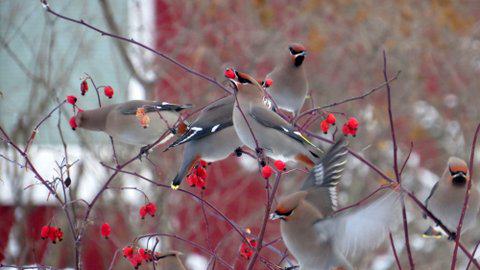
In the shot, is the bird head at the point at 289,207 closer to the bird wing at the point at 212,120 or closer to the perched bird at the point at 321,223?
the perched bird at the point at 321,223

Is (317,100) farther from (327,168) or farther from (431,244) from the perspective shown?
(327,168)

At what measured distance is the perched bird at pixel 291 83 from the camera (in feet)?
13.2

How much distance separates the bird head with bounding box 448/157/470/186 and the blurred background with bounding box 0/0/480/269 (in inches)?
116

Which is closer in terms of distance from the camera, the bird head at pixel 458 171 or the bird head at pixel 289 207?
the bird head at pixel 289 207

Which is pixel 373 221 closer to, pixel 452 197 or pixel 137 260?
pixel 137 260

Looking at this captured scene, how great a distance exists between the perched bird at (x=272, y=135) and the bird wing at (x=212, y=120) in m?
0.12

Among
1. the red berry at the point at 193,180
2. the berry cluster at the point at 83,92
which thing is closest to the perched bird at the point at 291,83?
the berry cluster at the point at 83,92

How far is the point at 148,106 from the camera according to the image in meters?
3.15

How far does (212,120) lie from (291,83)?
3.32ft

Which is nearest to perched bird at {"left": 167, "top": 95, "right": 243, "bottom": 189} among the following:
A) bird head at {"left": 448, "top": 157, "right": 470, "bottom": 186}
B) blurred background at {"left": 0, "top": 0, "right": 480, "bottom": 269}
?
bird head at {"left": 448, "top": 157, "right": 470, "bottom": 186}

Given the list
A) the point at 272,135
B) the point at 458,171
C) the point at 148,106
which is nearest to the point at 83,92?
the point at 148,106

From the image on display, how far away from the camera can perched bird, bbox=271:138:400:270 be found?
2.54 m

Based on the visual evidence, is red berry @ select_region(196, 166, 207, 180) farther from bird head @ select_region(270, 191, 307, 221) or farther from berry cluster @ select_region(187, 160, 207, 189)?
bird head @ select_region(270, 191, 307, 221)

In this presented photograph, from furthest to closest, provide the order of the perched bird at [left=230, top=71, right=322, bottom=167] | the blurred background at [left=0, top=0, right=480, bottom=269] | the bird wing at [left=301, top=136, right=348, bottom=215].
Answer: the blurred background at [left=0, top=0, right=480, bottom=269] → the perched bird at [left=230, top=71, right=322, bottom=167] → the bird wing at [left=301, top=136, right=348, bottom=215]
